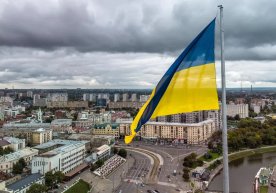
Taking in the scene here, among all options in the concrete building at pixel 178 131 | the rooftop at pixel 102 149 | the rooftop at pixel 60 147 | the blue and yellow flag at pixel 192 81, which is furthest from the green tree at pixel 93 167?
the blue and yellow flag at pixel 192 81

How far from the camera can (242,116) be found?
136 ft

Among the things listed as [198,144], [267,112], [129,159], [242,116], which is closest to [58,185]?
[129,159]

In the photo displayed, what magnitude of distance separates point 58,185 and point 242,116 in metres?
30.9

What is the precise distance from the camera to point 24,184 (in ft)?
44.1

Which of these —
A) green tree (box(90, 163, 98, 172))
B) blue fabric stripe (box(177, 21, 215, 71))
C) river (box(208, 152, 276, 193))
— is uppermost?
blue fabric stripe (box(177, 21, 215, 71))

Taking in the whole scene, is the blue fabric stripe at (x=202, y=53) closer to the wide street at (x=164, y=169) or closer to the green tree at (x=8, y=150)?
the wide street at (x=164, y=169)

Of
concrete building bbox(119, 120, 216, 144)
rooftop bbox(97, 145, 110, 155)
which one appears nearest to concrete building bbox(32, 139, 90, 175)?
rooftop bbox(97, 145, 110, 155)

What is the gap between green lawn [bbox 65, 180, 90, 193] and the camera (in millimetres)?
13772

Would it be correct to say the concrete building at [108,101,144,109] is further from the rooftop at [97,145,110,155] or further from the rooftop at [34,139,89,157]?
the rooftop at [34,139,89,157]

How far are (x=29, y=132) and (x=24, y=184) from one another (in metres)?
13.8

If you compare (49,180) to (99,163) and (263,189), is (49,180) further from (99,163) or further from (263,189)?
(263,189)

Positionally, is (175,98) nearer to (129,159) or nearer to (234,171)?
(234,171)

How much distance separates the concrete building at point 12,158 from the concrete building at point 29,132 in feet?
18.4

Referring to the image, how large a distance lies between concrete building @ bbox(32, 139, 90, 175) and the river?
23.4 feet
